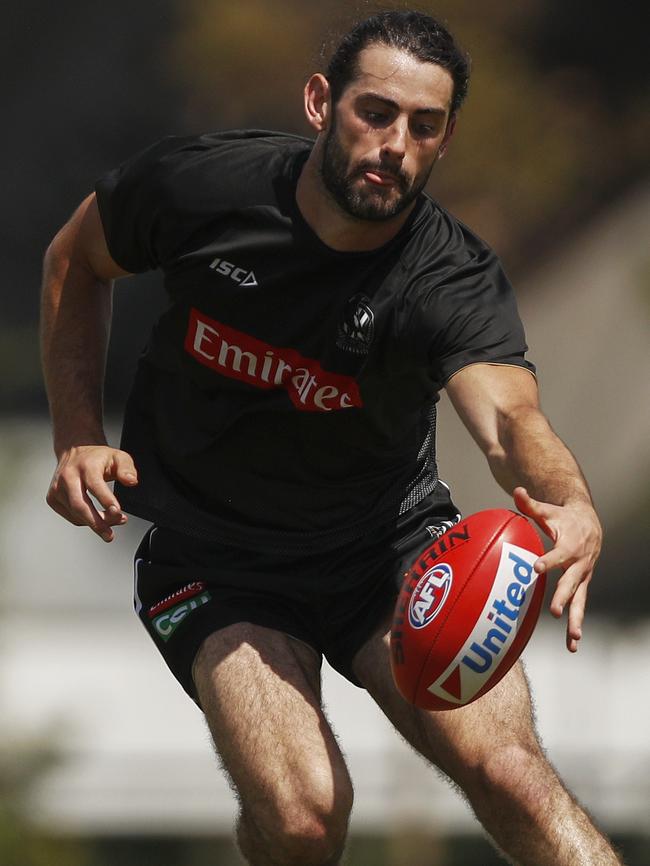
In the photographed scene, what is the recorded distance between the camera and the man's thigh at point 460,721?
4.07 m

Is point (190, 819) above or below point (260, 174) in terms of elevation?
below

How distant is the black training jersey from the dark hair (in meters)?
0.26

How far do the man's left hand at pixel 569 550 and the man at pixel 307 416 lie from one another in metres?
A: 0.19

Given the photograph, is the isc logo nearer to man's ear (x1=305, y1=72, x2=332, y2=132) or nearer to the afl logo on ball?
man's ear (x1=305, y1=72, x2=332, y2=132)

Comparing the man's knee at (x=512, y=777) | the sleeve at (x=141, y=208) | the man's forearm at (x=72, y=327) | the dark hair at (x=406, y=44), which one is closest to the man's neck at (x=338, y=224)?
the dark hair at (x=406, y=44)

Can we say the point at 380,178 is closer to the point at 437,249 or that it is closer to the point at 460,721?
the point at 437,249

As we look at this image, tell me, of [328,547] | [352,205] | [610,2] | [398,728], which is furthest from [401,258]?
[610,2]

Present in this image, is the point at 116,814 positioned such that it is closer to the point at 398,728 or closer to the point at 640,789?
the point at 640,789

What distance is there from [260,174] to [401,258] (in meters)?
0.47

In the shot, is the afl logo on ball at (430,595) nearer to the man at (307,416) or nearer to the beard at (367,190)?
the man at (307,416)

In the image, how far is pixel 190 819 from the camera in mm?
9016

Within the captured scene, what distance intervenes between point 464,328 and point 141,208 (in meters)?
0.99

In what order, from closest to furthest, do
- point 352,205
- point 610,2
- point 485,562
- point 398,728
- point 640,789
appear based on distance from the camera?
point 485,562
point 352,205
point 398,728
point 640,789
point 610,2

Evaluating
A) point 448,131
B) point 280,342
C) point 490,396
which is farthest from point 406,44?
point 490,396
